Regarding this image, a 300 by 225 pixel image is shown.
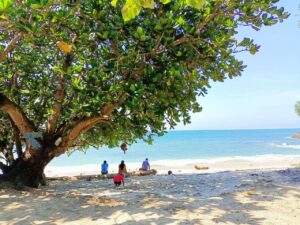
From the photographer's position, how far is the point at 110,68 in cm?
950

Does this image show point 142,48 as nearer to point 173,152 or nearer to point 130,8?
point 130,8

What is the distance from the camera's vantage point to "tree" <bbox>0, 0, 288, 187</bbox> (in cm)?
863

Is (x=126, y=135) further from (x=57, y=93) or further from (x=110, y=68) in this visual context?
(x=110, y=68)

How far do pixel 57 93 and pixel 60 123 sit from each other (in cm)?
205

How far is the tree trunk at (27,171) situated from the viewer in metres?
12.6

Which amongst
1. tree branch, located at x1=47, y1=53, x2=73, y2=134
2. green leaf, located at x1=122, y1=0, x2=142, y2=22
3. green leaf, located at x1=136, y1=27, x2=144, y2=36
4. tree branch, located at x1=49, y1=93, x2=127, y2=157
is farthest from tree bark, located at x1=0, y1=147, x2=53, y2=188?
green leaf, located at x1=122, y1=0, x2=142, y2=22

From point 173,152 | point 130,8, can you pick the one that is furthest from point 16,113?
point 173,152

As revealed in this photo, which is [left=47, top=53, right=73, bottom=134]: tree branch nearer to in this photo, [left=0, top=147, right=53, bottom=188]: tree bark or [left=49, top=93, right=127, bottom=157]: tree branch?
[left=49, top=93, right=127, bottom=157]: tree branch

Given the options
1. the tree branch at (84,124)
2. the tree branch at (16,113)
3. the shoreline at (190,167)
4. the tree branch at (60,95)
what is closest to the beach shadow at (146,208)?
the tree branch at (84,124)

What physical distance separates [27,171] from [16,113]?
8.36 ft

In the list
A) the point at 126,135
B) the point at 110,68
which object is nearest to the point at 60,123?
the point at 126,135

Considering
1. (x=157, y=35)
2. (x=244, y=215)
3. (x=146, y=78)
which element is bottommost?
(x=244, y=215)

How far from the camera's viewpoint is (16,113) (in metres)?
12.0

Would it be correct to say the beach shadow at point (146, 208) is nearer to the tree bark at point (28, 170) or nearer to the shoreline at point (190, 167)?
the tree bark at point (28, 170)
